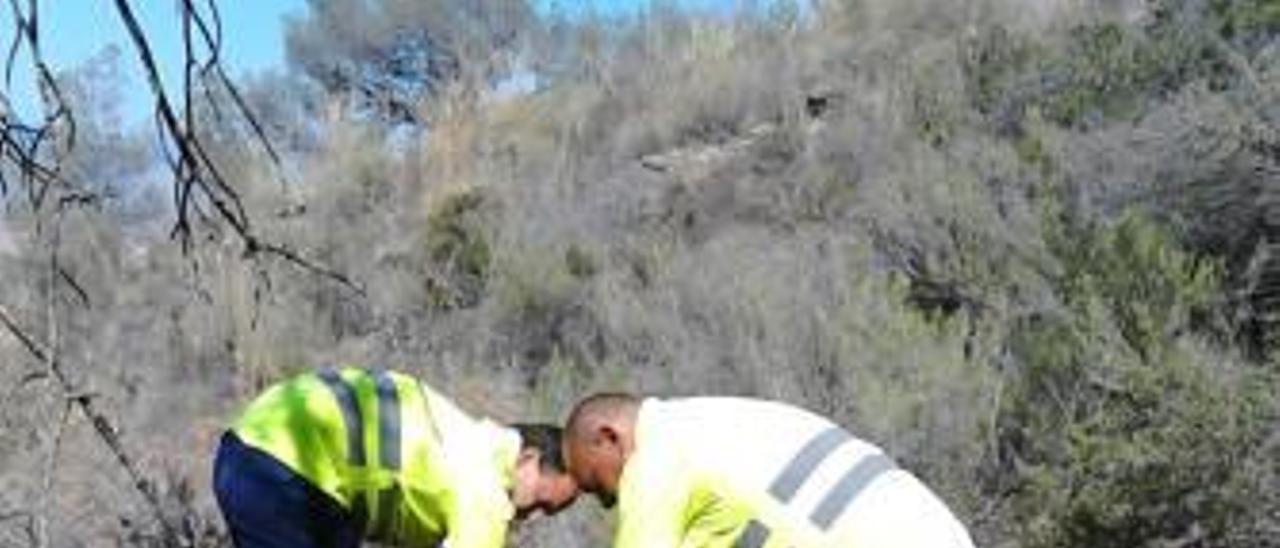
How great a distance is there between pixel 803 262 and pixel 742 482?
37.0ft

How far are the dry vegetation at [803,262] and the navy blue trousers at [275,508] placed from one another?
12.2 inches

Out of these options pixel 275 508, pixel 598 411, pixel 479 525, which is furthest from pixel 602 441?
pixel 275 508

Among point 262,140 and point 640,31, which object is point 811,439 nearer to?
point 262,140

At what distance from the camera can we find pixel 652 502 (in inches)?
144

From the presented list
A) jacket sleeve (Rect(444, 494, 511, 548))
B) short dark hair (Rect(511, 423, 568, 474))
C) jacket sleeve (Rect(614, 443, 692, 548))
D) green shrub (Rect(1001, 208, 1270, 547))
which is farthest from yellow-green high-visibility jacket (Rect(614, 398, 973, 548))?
green shrub (Rect(1001, 208, 1270, 547))

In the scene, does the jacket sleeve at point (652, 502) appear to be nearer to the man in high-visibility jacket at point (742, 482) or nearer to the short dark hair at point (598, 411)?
the man in high-visibility jacket at point (742, 482)

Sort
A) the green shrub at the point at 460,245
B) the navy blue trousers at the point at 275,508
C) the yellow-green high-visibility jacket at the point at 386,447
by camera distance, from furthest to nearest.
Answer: the green shrub at the point at 460,245 → the navy blue trousers at the point at 275,508 → the yellow-green high-visibility jacket at the point at 386,447

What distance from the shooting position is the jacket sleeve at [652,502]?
3.62m

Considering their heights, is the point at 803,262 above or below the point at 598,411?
below

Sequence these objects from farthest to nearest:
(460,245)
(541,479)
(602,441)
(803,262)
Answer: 1. (460,245)
2. (803,262)
3. (541,479)
4. (602,441)

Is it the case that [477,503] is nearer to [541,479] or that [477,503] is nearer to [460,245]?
[541,479]

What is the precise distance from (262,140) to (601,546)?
273 inches

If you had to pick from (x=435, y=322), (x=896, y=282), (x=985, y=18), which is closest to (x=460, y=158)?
(x=985, y=18)

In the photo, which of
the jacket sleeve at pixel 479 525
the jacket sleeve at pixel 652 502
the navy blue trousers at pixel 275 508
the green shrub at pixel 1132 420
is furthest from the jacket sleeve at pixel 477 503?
the green shrub at pixel 1132 420
